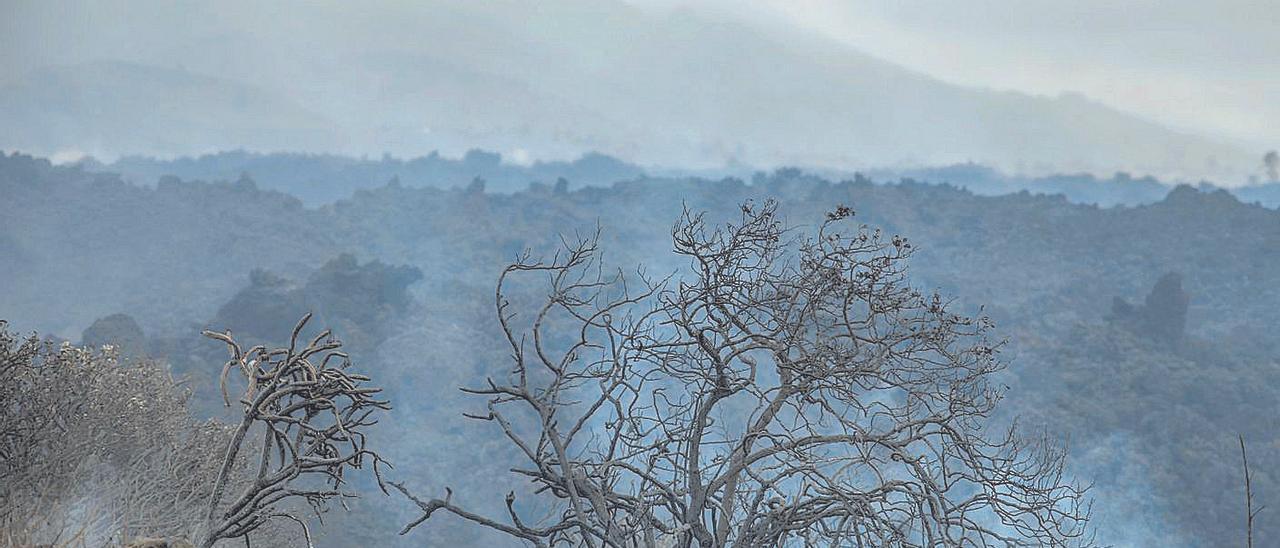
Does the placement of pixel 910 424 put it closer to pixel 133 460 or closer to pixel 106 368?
pixel 133 460

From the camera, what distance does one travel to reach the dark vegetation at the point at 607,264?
6444cm

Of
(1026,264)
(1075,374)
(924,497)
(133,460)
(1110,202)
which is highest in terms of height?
(1110,202)

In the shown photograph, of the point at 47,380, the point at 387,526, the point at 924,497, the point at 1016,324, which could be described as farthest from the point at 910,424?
the point at 1016,324

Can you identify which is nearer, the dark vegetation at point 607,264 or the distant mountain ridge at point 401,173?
the dark vegetation at point 607,264

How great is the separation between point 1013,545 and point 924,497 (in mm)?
897

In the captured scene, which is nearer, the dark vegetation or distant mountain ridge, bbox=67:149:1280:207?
the dark vegetation

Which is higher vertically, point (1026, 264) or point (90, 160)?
point (1026, 264)

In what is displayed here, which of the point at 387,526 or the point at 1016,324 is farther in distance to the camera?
the point at 1016,324

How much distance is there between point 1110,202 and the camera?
127m

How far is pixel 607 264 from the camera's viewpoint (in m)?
91.2

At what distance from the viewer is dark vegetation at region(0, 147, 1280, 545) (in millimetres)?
64438

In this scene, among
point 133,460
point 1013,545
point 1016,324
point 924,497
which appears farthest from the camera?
point 1016,324

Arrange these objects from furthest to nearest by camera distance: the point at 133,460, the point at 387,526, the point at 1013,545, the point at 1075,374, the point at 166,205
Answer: the point at 166,205, the point at 1075,374, the point at 387,526, the point at 133,460, the point at 1013,545

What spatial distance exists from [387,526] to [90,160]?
8768 centimetres
